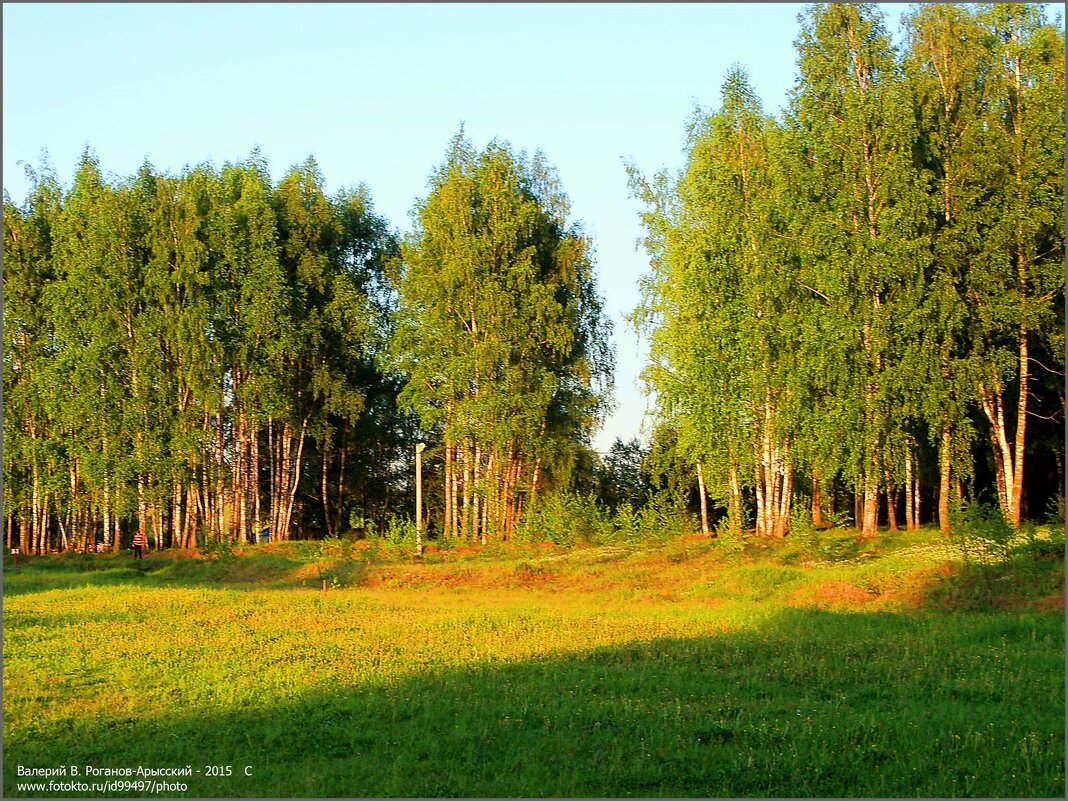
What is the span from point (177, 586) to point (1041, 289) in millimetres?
25209

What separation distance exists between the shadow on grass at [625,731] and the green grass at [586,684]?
0.13 feet

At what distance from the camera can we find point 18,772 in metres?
9.68

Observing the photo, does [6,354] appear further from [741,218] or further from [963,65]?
[963,65]

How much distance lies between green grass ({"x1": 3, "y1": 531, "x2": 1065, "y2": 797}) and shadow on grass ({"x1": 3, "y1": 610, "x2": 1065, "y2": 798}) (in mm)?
39

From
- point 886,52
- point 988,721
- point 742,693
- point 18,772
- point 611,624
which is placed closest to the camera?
point 18,772

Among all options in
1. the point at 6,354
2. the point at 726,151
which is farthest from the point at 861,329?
the point at 6,354

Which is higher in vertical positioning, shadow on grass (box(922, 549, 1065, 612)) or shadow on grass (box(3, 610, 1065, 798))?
shadow on grass (box(922, 549, 1065, 612))

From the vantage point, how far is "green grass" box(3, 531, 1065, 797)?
384 inches

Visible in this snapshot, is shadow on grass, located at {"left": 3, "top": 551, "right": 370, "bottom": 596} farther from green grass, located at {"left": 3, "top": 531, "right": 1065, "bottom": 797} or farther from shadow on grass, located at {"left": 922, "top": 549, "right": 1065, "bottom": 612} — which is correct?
shadow on grass, located at {"left": 922, "top": 549, "right": 1065, "bottom": 612}

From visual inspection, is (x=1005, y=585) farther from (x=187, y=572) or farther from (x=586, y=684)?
(x=187, y=572)

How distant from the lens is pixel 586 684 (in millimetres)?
13445

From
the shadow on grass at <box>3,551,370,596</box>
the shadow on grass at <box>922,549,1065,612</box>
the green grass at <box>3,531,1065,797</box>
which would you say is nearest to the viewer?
the green grass at <box>3,531,1065,797</box>

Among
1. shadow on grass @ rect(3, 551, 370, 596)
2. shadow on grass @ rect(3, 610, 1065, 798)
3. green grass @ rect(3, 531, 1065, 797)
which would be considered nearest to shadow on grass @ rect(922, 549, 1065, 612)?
green grass @ rect(3, 531, 1065, 797)

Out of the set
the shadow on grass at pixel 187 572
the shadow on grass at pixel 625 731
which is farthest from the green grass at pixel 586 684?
the shadow on grass at pixel 187 572
